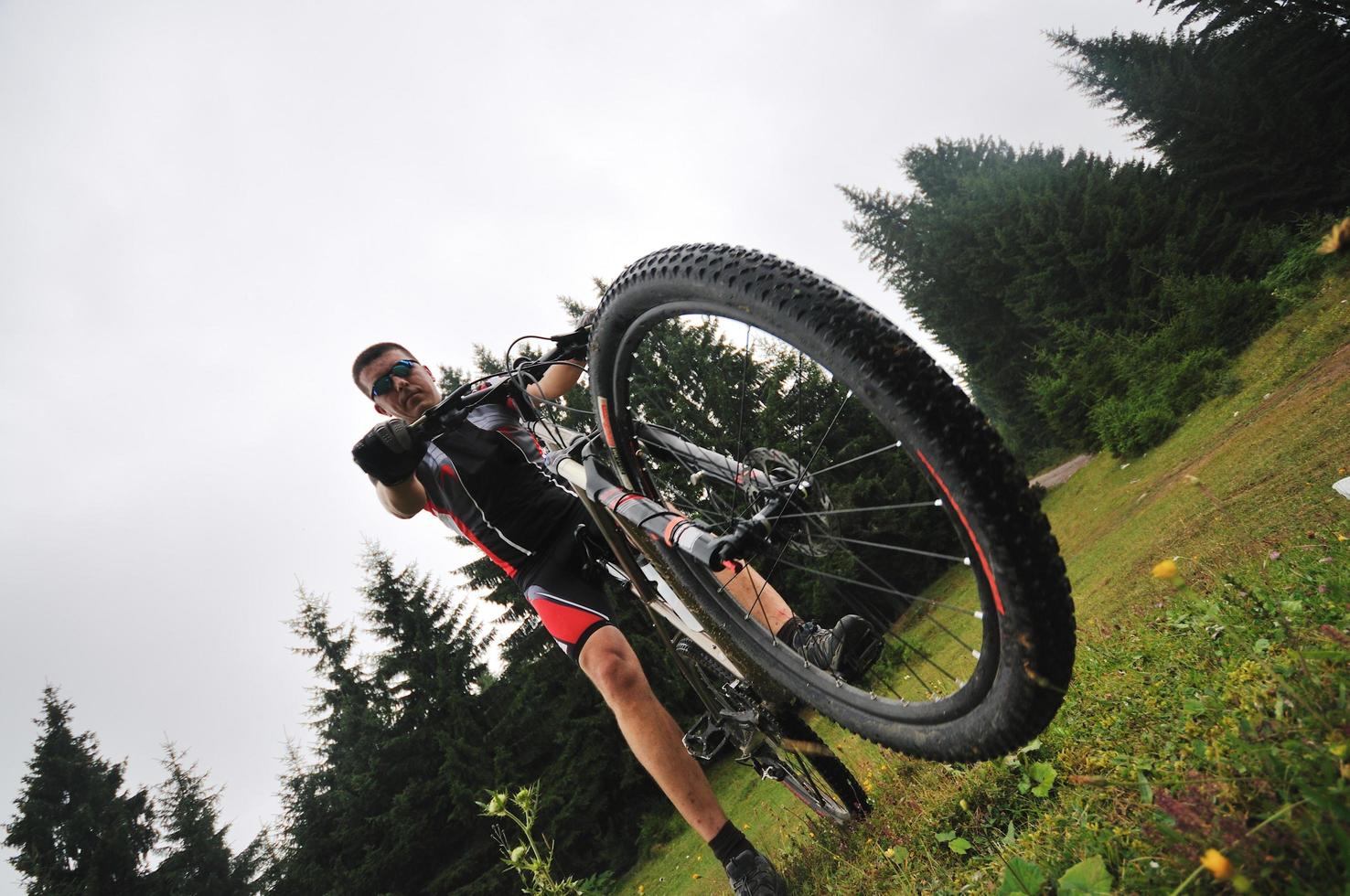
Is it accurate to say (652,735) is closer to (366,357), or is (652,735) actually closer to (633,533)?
(633,533)

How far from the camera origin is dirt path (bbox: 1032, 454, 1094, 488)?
2136 centimetres

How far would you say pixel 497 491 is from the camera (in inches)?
115

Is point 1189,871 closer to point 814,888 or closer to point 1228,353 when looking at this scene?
point 814,888

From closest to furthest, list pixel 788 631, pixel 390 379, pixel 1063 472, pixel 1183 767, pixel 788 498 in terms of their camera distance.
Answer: pixel 1183 767 < pixel 788 498 < pixel 788 631 < pixel 390 379 < pixel 1063 472

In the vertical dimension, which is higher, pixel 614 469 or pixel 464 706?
pixel 464 706

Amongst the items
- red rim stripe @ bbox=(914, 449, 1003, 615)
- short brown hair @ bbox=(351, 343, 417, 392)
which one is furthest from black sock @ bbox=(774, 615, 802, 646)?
short brown hair @ bbox=(351, 343, 417, 392)

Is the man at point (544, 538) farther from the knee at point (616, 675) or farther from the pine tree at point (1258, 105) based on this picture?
the pine tree at point (1258, 105)

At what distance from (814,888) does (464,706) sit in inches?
585

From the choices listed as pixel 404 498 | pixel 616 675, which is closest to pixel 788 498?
pixel 616 675

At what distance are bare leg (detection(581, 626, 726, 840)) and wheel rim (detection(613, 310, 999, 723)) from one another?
26.5 inches

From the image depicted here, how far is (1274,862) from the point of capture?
0.83 m

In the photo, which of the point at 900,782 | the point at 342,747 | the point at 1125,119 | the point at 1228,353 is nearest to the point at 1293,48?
the point at 1125,119

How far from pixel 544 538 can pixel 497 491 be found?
1.10 ft

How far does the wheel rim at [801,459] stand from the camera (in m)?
1.43
